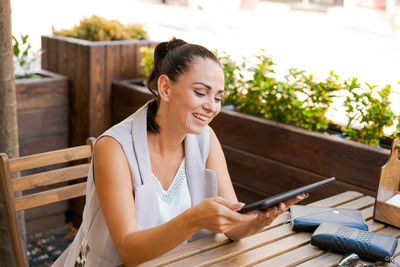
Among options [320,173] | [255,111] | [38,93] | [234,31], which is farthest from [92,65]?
[234,31]

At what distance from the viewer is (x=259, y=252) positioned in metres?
1.57

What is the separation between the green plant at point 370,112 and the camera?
2385mm

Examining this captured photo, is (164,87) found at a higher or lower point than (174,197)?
higher

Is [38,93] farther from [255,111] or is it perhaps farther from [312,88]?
[312,88]

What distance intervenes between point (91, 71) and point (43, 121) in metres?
0.43

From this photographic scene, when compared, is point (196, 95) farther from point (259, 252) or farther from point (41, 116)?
point (41, 116)

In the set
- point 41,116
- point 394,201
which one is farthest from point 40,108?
point 394,201

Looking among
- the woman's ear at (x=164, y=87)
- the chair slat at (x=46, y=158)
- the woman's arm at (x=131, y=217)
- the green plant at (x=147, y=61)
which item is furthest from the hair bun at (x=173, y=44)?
the green plant at (x=147, y=61)

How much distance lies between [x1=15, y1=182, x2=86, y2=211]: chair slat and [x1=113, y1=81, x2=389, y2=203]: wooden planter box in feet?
1.39

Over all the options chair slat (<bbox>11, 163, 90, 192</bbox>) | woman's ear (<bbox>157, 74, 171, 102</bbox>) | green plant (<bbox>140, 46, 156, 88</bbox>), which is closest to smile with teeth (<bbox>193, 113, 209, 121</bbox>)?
woman's ear (<bbox>157, 74, 171, 102</bbox>)

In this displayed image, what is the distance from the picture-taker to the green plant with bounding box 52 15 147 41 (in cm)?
358

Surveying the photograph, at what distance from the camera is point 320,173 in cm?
248

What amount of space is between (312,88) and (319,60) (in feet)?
23.3

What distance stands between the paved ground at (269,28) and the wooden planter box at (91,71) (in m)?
5.05
